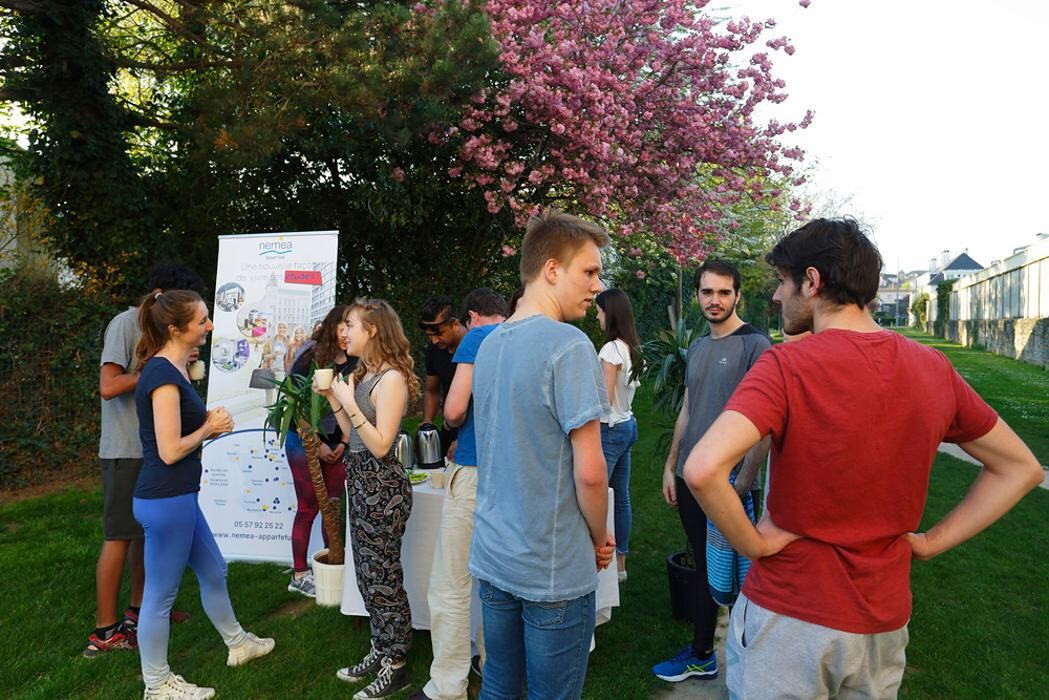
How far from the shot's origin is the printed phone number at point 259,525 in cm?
542

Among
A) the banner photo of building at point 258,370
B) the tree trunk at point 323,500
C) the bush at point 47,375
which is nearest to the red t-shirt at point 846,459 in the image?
the tree trunk at point 323,500

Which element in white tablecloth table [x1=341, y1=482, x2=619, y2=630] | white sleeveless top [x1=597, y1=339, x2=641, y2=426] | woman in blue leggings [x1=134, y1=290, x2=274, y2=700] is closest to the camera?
woman in blue leggings [x1=134, y1=290, x2=274, y2=700]

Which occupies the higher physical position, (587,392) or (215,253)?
(215,253)

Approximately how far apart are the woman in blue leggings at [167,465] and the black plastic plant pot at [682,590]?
260 centimetres

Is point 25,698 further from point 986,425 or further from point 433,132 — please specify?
point 433,132

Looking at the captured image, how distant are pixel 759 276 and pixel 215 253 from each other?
1006 inches

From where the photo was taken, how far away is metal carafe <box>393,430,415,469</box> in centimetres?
344

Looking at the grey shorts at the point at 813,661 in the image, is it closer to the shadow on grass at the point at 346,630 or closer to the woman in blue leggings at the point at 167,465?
the shadow on grass at the point at 346,630

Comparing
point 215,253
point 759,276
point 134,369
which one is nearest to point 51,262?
point 215,253

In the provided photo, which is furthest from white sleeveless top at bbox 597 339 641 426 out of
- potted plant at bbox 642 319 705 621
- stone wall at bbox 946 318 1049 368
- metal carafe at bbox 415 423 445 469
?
stone wall at bbox 946 318 1049 368

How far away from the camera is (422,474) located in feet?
13.5

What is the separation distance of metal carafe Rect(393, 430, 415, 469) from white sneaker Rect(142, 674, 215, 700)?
142 cm

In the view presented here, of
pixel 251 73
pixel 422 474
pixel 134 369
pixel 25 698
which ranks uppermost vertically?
pixel 251 73

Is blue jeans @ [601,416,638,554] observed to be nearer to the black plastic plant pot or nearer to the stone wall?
the black plastic plant pot
